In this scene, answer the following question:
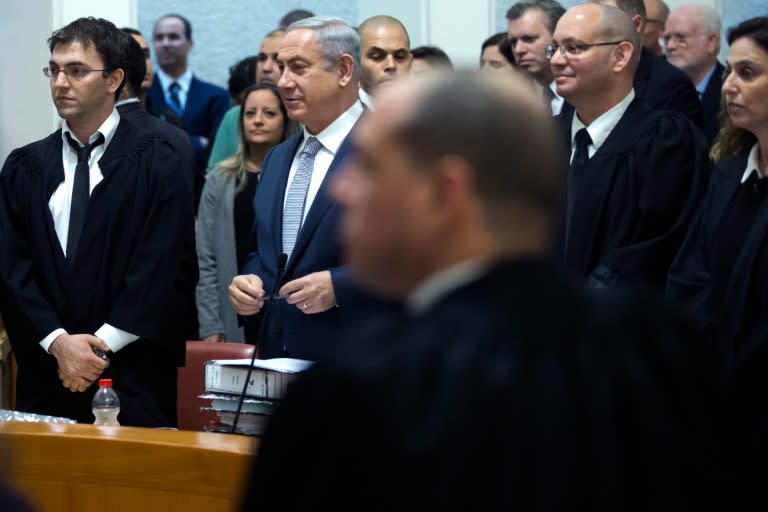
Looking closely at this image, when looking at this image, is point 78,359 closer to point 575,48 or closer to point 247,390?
point 247,390

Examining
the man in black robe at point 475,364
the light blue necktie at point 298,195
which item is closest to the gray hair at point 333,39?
the light blue necktie at point 298,195

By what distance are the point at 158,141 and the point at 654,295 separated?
3307mm

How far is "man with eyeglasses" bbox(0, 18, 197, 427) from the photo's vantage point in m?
4.44

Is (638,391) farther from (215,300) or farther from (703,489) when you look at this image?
(215,300)

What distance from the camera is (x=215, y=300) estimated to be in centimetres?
607

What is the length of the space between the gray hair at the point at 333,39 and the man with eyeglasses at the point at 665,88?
1401 mm

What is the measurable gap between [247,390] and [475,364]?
6.77 ft

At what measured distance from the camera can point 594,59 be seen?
449 centimetres

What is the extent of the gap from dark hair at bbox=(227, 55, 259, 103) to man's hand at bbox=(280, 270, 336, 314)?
381 centimetres

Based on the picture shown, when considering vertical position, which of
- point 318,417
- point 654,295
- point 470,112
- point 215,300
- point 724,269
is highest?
point 470,112

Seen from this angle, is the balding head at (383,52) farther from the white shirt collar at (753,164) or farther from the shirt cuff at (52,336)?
the white shirt collar at (753,164)

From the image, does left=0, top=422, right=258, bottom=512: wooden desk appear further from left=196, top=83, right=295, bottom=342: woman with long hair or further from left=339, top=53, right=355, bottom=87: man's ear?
left=196, top=83, right=295, bottom=342: woman with long hair

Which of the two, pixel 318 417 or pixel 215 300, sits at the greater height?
pixel 318 417

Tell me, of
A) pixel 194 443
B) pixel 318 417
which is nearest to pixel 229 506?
pixel 194 443
